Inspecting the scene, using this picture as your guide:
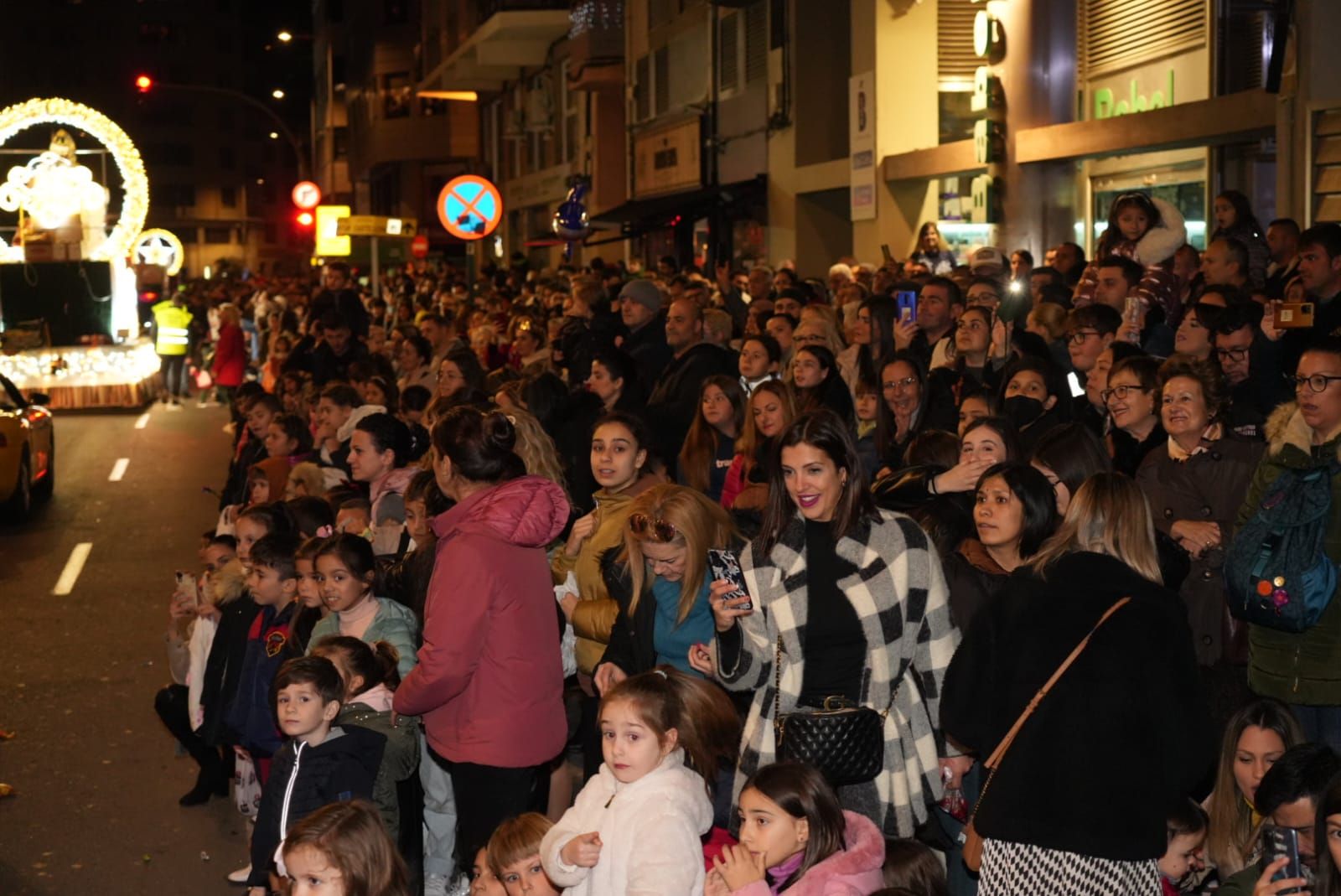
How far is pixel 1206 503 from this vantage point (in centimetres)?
652

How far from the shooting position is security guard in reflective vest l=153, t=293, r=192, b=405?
98.6ft

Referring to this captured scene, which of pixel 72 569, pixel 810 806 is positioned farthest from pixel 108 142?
pixel 810 806

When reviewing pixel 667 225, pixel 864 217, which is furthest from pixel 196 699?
pixel 667 225

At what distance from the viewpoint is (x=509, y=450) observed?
6.38 m

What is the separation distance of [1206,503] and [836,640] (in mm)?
2036

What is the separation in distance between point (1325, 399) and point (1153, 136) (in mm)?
9475

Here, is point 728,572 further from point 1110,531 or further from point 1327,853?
point 1327,853

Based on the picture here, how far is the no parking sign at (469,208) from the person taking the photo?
1973cm

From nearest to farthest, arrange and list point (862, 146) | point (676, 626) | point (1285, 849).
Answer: point (1285, 849), point (676, 626), point (862, 146)

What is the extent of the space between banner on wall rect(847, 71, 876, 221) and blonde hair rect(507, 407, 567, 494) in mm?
14270

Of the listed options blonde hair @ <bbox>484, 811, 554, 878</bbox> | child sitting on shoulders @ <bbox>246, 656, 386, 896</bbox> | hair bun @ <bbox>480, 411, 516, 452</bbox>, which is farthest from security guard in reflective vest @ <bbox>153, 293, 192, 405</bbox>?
blonde hair @ <bbox>484, 811, 554, 878</bbox>

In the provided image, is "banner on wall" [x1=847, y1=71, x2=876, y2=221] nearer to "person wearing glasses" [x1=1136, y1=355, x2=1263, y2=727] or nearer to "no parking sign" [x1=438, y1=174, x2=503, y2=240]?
"no parking sign" [x1=438, y1=174, x2=503, y2=240]

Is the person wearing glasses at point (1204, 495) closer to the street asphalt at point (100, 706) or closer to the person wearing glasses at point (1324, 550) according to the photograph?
the person wearing glasses at point (1324, 550)

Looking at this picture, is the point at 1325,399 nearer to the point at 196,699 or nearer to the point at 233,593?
the point at 233,593
